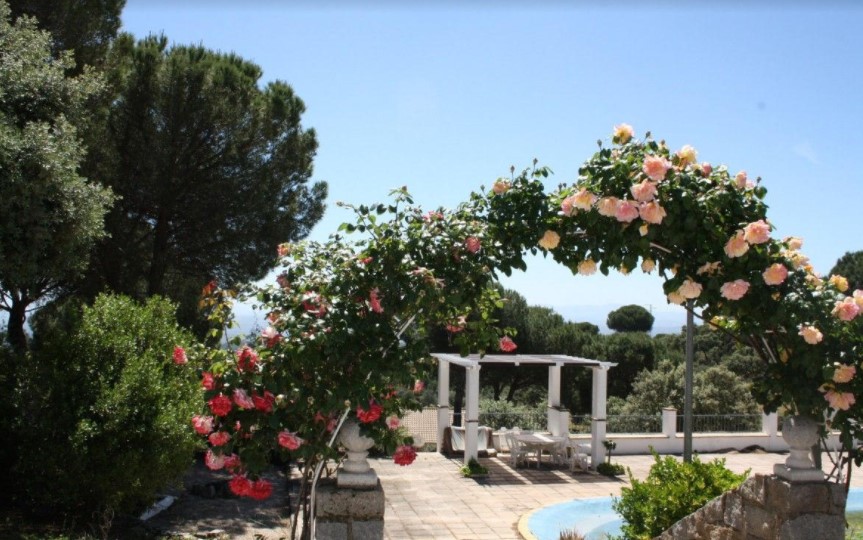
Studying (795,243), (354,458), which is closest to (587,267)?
(795,243)

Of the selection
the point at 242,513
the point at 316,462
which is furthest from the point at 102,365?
the point at 316,462

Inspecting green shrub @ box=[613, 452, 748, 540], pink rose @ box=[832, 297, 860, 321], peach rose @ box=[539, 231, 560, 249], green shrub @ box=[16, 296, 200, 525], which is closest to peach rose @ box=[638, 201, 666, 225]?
peach rose @ box=[539, 231, 560, 249]

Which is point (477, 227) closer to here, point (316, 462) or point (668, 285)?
point (668, 285)

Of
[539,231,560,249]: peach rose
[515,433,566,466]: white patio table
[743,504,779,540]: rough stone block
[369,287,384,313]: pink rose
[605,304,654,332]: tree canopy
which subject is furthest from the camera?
[605,304,654,332]: tree canopy

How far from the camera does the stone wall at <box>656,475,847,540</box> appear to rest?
4.79 metres

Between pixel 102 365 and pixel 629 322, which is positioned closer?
pixel 102 365

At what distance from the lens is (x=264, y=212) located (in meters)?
13.7

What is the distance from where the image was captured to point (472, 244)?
4316 millimetres

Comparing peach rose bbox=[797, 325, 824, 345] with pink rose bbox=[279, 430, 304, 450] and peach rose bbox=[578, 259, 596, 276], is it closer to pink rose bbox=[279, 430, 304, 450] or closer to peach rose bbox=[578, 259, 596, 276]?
peach rose bbox=[578, 259, 596, 276]

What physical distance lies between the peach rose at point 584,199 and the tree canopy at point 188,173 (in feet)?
31.9

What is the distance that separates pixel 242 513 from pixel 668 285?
7.77 metres

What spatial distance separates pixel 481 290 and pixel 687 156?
147cm

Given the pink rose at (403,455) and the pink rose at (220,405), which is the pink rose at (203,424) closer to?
the pink rose at (220,405)

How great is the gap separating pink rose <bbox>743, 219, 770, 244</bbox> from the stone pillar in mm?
2581
